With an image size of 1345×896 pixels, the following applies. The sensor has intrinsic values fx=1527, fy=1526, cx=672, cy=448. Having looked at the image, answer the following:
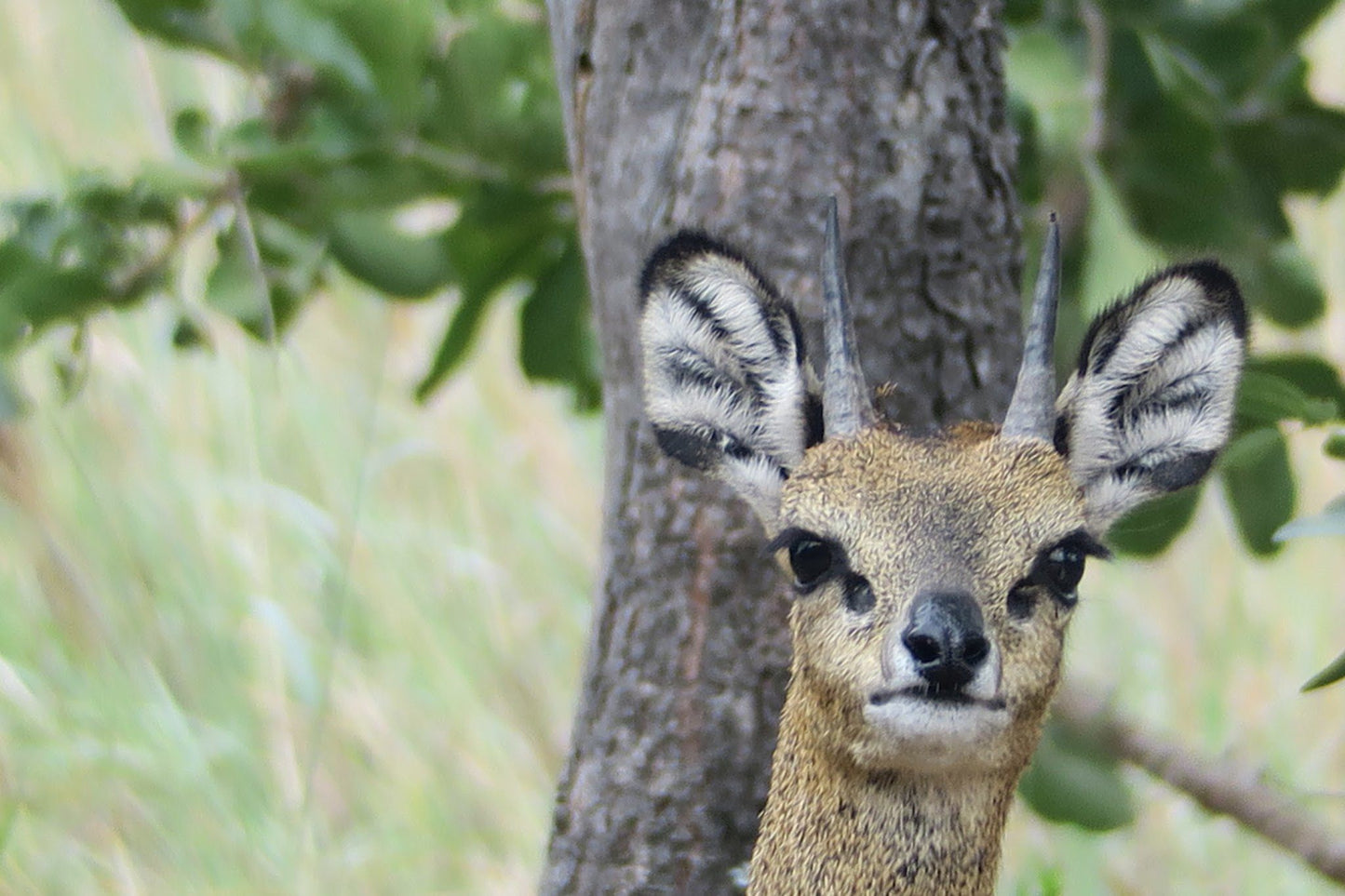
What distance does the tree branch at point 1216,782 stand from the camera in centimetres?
304

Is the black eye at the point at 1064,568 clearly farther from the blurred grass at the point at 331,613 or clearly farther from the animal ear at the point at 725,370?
the blurred grass at the point at 331,613

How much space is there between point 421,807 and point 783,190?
2.62 meters

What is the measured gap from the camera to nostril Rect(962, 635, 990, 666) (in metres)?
1.73

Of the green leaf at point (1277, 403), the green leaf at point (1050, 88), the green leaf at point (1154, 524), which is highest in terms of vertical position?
the green leaf at point (1050, 88)

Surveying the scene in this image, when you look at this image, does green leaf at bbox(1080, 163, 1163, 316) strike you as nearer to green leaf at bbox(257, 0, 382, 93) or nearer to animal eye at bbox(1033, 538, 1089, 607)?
animal eye at bbox(1033, 538, 1089, 607)

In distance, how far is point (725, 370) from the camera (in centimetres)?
209

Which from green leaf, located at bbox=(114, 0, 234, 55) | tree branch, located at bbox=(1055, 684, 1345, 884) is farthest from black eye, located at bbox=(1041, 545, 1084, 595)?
green leaf, located at bbox=(114, 0, 234, 55)

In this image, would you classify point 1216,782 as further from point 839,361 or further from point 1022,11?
point 839,361

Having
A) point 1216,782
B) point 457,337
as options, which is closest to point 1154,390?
point 1216,782

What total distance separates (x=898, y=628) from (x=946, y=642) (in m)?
0.07

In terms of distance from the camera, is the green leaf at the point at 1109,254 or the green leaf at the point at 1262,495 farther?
the green leaf at the point at 1262,495

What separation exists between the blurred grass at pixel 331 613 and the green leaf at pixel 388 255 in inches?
14.1

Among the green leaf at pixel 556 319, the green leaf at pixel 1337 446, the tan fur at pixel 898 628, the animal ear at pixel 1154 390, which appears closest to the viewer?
the tan fur at pixel 898 628

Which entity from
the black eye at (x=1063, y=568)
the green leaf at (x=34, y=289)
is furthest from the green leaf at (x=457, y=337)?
the black eye at (x=1063, y=568)
